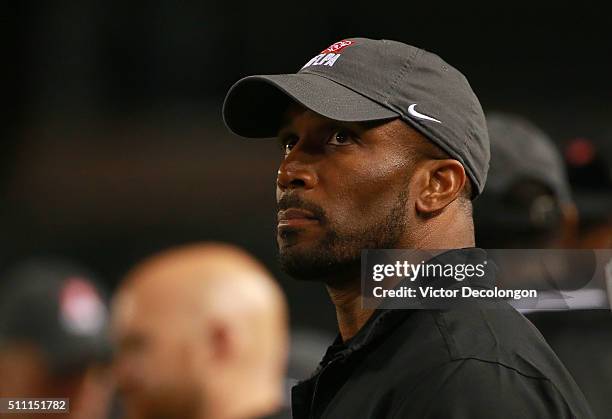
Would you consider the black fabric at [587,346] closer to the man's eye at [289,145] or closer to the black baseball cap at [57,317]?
the man's eye at [289,145]

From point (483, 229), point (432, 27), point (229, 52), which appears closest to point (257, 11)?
point (229, 52)

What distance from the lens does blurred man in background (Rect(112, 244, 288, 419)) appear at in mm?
1421

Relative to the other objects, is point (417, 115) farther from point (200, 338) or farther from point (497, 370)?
point (200, 338)

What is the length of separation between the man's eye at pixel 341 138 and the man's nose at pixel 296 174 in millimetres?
33

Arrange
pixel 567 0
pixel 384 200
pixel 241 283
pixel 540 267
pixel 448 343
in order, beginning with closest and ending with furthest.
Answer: pixel 448 343 < pixel 384 200 < pixel 540 267 < pixel 567 0 < pixel 241 283

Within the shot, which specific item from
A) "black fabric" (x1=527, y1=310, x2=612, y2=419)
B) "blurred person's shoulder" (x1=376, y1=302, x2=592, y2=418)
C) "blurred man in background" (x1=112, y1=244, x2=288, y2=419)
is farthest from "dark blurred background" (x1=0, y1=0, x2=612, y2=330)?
"blurred person's shoulder" (x1=376, y1=302, x2=592, y2=418)

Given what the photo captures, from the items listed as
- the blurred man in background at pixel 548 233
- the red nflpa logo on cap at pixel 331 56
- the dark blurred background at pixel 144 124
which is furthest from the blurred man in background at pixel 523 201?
the red nflpa logo on cap at pixel 331 56

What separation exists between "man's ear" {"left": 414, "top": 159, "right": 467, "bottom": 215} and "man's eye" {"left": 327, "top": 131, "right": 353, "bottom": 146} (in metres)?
0.07

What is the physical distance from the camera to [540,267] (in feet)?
3.58

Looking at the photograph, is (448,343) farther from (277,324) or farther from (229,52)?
(229,52)

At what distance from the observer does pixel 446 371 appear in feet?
2.28

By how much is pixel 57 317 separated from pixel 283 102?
0.58m

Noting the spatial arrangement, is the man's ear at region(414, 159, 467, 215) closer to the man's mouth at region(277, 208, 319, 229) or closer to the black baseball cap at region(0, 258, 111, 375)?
the man's mouth at region(277, 208, 319, 229)

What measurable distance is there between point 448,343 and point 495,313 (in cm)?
7
